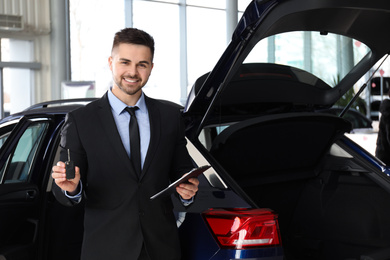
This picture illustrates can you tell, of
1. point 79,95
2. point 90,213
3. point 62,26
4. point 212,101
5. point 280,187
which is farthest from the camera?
point 62,26

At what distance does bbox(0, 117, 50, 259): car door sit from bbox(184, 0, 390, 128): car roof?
760mm

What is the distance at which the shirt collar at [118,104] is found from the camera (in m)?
1.96

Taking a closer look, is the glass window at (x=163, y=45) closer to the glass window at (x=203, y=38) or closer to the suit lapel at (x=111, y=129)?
→ the glass window at (x=203, y=38)

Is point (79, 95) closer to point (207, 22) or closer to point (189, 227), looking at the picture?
point (207, 22)

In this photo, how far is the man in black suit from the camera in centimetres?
189

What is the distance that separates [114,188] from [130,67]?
388mm

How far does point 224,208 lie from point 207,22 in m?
13.4

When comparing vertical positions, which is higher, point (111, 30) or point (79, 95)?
point (111, 30)

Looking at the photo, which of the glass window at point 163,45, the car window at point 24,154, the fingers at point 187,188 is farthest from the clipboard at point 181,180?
the glass window at point 163,45

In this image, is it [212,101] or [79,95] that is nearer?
[212,101]

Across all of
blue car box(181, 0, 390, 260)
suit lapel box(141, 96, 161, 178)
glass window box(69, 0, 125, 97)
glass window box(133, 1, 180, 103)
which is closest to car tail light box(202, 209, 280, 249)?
blue car box(181, 0, 390, 260)

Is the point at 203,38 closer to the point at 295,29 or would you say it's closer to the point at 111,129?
the point at 295,29

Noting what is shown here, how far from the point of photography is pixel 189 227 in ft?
7.01

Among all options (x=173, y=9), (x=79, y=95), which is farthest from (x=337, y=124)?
(x=173, y=9)
